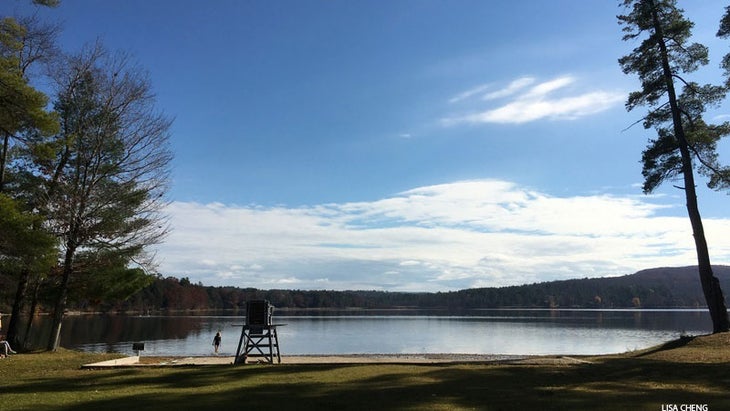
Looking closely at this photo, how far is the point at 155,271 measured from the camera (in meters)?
26.8

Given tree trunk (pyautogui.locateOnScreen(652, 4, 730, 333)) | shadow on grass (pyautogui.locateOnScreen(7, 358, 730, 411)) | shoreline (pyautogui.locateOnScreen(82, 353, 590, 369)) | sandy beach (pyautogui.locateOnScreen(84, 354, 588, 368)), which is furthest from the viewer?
tree trunk (pyautogui.locateOnScreen(652, 4, 730, 333))

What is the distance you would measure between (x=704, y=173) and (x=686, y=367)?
12.4 m

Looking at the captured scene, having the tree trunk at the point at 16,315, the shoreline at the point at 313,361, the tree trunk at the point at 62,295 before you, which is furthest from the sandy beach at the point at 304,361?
the tree trunk at the point at 16,315

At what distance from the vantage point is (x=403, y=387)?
41.1 ft

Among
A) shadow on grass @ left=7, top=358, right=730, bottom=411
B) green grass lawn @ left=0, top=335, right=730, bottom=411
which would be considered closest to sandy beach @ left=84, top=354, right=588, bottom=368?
green grass lawn @ left=0, top=335, right=730, bottom=411

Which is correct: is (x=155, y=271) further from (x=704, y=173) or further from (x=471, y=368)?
(x=704, y=173)

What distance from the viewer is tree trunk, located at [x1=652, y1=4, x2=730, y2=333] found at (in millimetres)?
21312

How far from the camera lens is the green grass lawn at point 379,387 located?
10320 mm

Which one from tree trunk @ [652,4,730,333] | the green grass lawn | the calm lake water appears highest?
tree trunk @ [652,4,730,333]

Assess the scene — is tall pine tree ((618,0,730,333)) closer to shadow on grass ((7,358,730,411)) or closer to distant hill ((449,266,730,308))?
shadow on grass ((7,358,730,411))

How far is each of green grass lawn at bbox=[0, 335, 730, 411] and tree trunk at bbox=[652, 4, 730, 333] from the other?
15.4ft

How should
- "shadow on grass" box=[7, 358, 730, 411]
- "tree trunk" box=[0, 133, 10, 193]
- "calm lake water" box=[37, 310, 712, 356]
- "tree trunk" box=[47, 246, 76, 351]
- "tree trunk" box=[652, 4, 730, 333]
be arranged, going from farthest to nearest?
"calm lake water" box=[37, 310, 712, 356] → "tree trunk" box=[47, 246, 76, 351] → "tree trunk" box=[0, 133, 10, 193] → "tree trunk" box=[652, 4, 730, 333] → "shadow on grass" box=[7, 358, 730, 411]

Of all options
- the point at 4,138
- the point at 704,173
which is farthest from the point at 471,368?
the point at 4,138

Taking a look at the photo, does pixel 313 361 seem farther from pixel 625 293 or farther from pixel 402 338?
pixel 625 293
